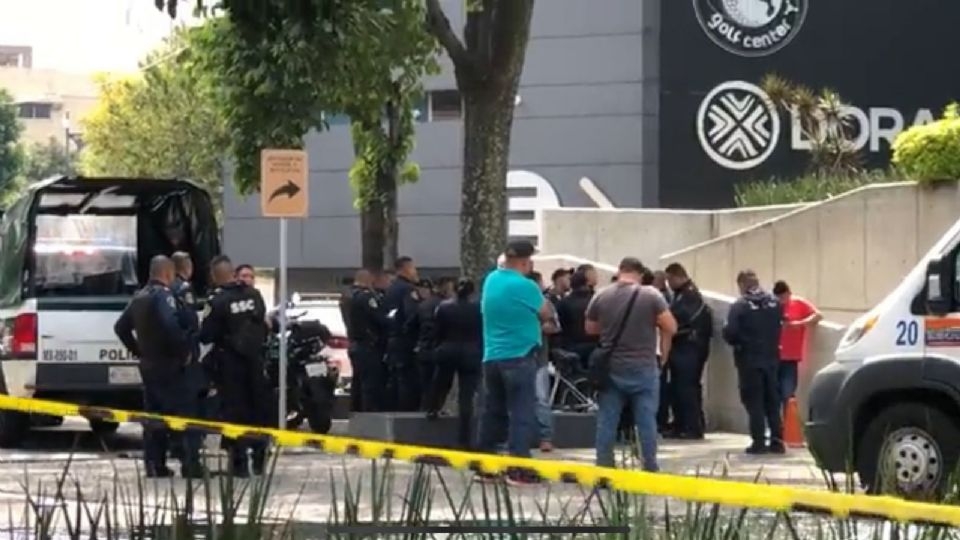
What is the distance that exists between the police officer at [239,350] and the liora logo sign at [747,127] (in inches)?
839

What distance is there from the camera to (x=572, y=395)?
1988 cm

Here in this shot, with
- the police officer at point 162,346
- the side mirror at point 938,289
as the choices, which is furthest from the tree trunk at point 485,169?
the side mirror at point 938,289

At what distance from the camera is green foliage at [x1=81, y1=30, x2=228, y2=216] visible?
5294cm

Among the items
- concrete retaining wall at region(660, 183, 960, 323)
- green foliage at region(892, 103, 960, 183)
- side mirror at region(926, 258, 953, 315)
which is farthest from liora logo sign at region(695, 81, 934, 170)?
side mirror at region(926, 258, 953, 315)

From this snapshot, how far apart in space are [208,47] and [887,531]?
1436cm

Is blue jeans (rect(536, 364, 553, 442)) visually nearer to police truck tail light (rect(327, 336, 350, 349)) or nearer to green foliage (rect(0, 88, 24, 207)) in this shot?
police truck tail light (rect(327, 336, 350, 349))

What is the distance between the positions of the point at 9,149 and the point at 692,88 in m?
54.5

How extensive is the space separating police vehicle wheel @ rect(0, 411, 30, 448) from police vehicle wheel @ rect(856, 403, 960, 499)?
8268 millimetres

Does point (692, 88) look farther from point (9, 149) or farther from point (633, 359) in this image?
point (9, 149)

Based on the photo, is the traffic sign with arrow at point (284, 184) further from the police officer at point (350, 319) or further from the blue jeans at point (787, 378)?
the blue jeans at point (787, 378)

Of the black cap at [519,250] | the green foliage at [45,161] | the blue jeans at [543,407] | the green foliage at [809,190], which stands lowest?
the blue jeans at [543,407]

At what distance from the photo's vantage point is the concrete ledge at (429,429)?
18.0 m

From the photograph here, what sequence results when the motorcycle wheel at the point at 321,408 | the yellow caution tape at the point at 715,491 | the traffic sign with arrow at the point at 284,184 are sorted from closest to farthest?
the yellow caution tape at the point at 715,491 → the traffic sign with arrow at the point at 284,184 → the motorcycle wheel at the point at 321,408

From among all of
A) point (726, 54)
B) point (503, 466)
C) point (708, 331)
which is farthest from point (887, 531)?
point (726, 54)
